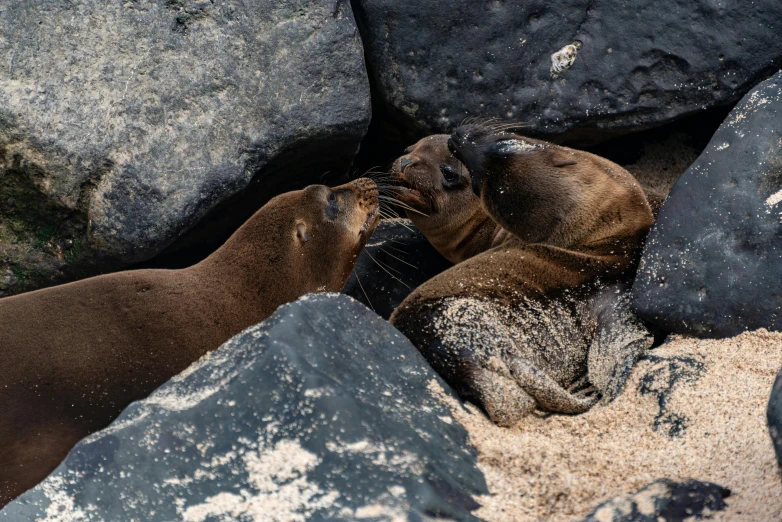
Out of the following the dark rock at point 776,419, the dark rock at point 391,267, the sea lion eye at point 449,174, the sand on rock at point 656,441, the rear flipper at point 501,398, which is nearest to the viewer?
the dark rock at point 776,419

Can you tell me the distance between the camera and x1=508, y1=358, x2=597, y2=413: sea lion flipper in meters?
3.61

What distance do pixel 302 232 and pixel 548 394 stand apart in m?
1.61

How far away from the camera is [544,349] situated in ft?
13.2

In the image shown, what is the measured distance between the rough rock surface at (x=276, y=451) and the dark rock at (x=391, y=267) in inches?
94.0

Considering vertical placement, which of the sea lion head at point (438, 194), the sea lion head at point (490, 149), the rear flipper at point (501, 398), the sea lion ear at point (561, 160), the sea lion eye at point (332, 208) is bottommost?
the rear flipper at point (501, 398)

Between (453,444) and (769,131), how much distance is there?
2.06m

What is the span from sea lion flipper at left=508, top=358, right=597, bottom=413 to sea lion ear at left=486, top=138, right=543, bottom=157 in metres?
1.35

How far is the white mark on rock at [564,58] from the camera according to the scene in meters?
4.95

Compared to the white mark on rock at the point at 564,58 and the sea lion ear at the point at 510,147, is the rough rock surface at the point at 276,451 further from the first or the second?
the white mark on rock at the point at 564,58

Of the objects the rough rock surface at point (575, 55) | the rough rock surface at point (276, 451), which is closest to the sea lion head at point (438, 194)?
the rough rock surface at point (575, 55)

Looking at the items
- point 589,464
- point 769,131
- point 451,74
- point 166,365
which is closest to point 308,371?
point 589,464

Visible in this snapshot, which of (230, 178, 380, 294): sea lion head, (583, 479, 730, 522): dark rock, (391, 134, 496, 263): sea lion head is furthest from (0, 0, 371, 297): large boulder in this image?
(583, 479, 730, 522): dark rock

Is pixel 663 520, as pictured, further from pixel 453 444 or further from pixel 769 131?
pixel 769 131

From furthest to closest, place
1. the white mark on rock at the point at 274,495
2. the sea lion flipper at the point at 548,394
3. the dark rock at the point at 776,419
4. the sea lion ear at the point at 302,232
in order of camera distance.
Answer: the sea lion ear at the point at 302,232
the sea lion flipper at the point at 548,394
the white mark on rock at the point at 274,495
the dark rock at the point at 776,419
